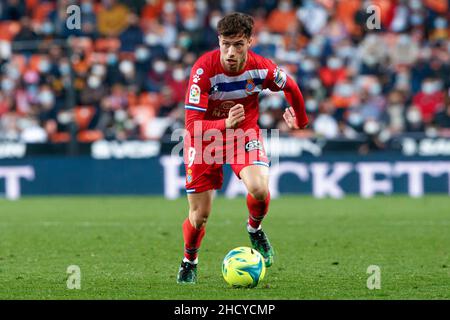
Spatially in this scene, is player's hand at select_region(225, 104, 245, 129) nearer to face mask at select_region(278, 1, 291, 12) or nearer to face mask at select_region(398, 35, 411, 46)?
face mask at select_region(398, 35, 411, 46)

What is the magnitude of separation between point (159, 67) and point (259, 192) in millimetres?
13980

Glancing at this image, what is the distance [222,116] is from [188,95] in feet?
1.57

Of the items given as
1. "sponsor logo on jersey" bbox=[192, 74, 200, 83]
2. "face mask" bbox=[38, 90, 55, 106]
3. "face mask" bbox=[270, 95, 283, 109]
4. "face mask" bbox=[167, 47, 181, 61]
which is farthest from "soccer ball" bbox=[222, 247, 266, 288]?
"face mask" bbox=[167, 47, 181, 61]

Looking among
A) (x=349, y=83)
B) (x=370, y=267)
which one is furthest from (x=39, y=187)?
(x=370, y=267)

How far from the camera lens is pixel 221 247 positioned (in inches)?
464

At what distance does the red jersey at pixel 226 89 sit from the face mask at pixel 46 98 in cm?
1297

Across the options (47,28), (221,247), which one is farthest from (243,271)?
(47,28)

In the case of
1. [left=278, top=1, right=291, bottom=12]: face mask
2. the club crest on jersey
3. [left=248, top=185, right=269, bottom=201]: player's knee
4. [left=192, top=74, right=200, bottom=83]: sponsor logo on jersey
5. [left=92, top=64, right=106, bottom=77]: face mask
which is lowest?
[left=248, top=185, right=269, bottom=201]: player's knee

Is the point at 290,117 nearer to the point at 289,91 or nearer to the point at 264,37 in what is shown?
the point at 289,91

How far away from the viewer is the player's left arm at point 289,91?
9023mm

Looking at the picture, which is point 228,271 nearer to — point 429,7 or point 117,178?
point 117,178

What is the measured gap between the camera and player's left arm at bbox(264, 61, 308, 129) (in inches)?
355

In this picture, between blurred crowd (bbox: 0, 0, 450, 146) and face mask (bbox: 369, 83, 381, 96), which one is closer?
blurred crowd (bbox: 0, 0, 450, 146)

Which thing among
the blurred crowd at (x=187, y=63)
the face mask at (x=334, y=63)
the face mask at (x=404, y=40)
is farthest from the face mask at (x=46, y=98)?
the face mask at (x=404, y=40)
